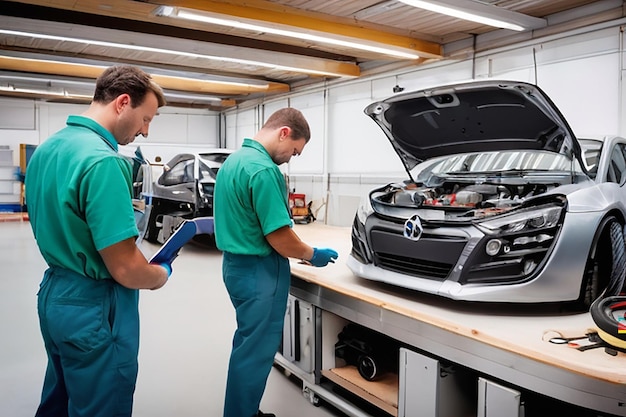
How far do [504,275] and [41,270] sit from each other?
20.0 ft

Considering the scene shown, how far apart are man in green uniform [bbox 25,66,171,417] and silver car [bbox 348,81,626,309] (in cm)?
142

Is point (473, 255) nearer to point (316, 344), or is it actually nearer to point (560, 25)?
point (316, 344)

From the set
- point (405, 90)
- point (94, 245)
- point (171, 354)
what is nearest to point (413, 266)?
point (94, 245)

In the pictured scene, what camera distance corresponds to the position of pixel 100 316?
161cm

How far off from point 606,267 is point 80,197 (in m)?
2.38

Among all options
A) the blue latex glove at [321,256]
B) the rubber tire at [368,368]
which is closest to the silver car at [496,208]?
the blue latex glove at [321,256]

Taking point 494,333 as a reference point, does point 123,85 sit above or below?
above

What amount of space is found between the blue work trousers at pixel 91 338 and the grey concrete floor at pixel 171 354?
1.21m

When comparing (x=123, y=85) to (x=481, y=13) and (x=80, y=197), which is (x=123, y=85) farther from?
(x=481, y=13)

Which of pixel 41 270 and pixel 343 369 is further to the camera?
pixel 41 270

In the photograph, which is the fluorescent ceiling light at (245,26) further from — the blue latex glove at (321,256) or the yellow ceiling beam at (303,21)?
the blue latex glove at (321,256)

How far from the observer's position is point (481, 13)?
5.00 m

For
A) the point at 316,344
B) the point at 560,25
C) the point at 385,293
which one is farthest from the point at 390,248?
the point at 560,25

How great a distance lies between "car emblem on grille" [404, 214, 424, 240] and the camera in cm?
258
